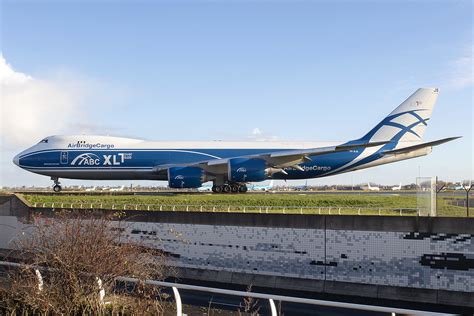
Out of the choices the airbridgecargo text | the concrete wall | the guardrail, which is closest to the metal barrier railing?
the concrete wall

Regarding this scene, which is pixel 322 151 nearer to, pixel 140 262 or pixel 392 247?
pixel 392 247

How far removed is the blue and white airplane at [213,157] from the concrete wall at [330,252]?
47.9ft

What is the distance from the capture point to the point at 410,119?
1863 inches

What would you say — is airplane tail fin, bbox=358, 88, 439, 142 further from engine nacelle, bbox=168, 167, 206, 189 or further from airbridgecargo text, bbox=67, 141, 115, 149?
airbridgecargo text, bbox=67, 141, 115, 149

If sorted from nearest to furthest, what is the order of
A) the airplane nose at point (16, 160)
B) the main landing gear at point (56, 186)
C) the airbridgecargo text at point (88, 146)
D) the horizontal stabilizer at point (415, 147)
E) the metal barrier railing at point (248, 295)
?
the metal barrier railing at point (248, 295) < the horizontal stabilizer at point (415, 147) < the airbridgecargo text at point (88, 146) < the airplane nose at point (16, 160) < the main landing gear at point (56, 186)

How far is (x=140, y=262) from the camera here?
11062mm

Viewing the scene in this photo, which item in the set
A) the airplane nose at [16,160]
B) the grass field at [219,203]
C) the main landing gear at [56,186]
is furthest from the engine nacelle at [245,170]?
the airplane nose at [16,160]

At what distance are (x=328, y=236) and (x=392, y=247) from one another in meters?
2.66

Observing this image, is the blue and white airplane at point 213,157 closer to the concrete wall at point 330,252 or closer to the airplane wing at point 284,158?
the airplane wing at point 284,158

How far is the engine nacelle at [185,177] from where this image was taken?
132 feet

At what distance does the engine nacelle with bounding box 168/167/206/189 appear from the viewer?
132ft

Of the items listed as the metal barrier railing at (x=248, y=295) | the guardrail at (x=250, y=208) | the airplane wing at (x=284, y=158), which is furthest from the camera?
the airplane wing at (x=284, y=158)

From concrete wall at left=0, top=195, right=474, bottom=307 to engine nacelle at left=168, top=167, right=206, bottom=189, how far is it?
13.1m

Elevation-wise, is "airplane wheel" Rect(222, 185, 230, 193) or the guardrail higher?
"airplane wheel" Rect(222, 185, 230, 193)
